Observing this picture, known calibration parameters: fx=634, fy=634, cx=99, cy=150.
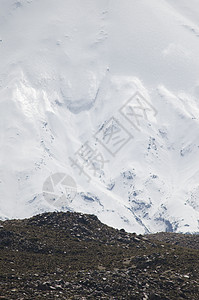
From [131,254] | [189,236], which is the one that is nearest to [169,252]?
[131,254]

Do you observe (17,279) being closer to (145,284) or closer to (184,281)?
(145,284)

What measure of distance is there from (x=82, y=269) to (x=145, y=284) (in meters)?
6.68

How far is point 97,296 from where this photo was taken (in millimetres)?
47781

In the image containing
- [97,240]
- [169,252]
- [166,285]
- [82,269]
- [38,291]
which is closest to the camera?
[38,291]

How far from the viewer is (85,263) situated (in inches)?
2237

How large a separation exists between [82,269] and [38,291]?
7724 millimetres

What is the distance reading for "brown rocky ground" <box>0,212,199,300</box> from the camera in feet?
160

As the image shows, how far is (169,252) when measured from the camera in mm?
59031

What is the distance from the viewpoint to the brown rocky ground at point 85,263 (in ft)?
160

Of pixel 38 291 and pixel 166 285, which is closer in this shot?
pixel 38 291

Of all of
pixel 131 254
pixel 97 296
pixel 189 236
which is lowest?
pixel 189 236

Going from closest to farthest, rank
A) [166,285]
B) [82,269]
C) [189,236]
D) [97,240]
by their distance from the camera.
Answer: [166,285] → [82,269] → [97,240] → [189,236]

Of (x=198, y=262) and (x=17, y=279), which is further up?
(x=198, y=262)

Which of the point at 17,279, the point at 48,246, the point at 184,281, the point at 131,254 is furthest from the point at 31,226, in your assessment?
the point at 184,281
